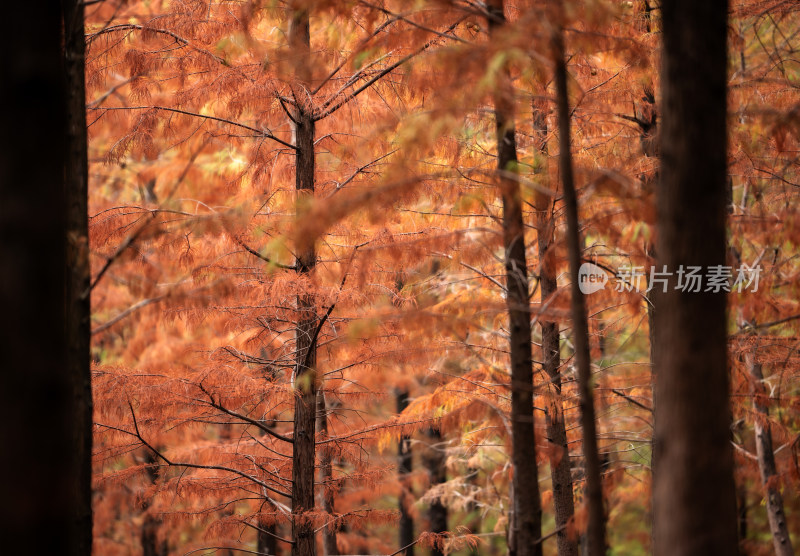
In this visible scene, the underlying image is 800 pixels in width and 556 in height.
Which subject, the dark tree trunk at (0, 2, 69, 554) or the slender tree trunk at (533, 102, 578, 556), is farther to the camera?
the slender tree trunk at (533, 102, 578, 556)

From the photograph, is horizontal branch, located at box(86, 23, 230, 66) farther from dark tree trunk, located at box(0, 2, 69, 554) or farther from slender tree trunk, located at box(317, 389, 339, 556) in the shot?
slender tree trunk, located at box(317, 389, 339, 556)

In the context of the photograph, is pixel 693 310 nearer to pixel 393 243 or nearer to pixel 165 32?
pixel 393 243

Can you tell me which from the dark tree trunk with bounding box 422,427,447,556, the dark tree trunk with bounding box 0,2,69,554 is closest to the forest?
the dark tree trunk with bounding box 0,2,69,554

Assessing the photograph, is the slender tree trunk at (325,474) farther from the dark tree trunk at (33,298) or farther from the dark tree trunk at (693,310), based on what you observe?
the dark tree trunk at (693,310)

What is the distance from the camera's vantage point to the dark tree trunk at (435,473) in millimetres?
14805

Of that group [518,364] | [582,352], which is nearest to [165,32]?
[518,364]

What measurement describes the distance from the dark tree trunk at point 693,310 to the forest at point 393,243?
1 centimetres

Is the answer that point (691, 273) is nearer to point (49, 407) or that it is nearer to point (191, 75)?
point (49, 407)

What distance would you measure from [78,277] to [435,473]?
1334 centimetres

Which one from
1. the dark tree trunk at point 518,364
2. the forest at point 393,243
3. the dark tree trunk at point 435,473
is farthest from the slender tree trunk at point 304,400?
the dark tree trunk at point 435,473

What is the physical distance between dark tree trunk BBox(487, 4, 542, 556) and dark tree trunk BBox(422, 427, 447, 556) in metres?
9.60

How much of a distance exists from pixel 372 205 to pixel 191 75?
3.89 m

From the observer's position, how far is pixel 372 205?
4031mm

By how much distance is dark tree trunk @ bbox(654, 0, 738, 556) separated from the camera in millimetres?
3309
